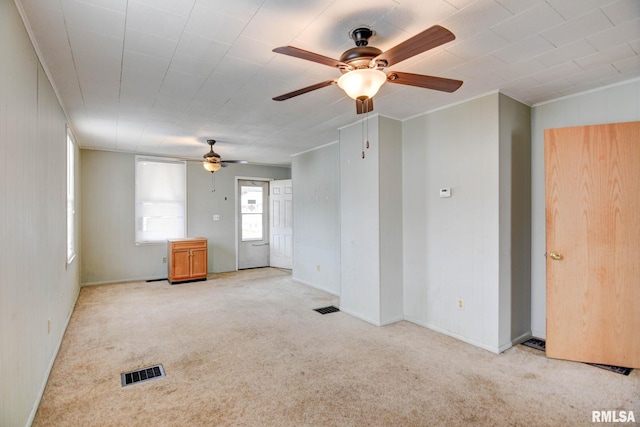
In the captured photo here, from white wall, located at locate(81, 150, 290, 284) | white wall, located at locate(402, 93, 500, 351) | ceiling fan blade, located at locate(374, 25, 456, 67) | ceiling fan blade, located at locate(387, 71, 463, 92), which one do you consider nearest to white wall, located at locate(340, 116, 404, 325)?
white wall, located at locate(402, 93, 500, 351)

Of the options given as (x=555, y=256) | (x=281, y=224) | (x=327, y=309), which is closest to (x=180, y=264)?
(x=281, y=224)

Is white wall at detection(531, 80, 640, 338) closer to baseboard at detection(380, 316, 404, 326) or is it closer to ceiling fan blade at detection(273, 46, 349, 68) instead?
baseboard at detection(380, 316, 404, 326)

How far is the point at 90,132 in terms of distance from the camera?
15.5 ft

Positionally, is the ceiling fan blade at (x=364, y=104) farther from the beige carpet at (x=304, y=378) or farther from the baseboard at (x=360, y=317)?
the baseboard at (x=360, y=317)

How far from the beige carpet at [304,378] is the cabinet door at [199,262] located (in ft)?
6.89

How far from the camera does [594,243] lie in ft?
9.42

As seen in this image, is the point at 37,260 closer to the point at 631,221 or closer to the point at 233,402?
the point at 233,402

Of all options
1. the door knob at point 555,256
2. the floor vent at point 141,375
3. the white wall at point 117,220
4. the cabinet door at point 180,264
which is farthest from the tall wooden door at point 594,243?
the white wall at point 117,220

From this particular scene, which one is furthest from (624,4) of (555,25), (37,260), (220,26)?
(37,260)

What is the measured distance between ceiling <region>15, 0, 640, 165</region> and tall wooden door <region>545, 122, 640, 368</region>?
590 mm

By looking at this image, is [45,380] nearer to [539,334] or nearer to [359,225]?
[359,225]

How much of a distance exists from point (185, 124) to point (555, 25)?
12.7ft

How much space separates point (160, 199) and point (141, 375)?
4522 mm

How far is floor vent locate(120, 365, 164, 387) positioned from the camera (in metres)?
2.59
